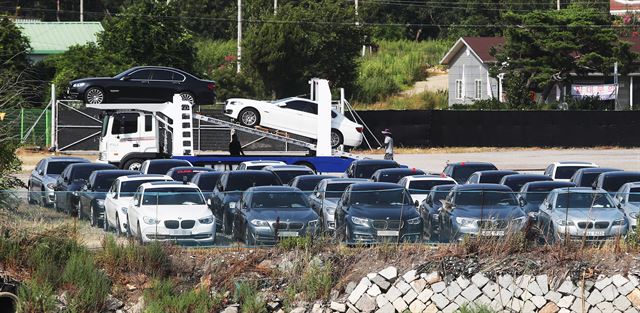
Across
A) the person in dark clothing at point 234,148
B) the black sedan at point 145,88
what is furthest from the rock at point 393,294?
the black sedan at point 145,88

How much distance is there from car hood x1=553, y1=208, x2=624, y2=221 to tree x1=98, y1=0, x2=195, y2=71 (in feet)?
146

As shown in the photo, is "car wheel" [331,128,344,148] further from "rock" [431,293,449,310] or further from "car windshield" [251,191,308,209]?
"rock" [431,293,449,310]

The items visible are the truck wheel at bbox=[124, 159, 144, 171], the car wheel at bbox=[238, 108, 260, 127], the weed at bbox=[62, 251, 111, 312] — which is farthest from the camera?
the car wheel at bbox=[238, 108, 260, 127]

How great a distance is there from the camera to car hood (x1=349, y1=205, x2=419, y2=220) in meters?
24.2

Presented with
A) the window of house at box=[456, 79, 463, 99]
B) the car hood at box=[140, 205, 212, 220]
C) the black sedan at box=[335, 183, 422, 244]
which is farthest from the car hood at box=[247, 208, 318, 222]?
the window of house at box=[456, 79, 463, 99]

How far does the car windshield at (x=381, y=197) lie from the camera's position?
982 inches

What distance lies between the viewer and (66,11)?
4114 inches

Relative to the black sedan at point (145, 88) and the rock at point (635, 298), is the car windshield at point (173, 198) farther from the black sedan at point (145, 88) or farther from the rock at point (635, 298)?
the black sedan at point (145, 88)

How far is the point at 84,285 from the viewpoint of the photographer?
873 inches

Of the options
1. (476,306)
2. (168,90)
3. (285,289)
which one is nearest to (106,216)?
(285,289)

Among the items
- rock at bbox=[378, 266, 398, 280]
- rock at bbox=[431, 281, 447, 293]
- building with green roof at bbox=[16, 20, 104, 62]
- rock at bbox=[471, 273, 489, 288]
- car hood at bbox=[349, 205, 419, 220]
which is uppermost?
building with green roof at bbox=[16, 20, 104, 62]

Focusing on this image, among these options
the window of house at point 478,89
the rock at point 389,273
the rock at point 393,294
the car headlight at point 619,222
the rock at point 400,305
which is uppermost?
the window of house at point 478,89

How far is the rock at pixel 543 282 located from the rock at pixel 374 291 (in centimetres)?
311

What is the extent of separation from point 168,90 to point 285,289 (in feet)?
57.8
